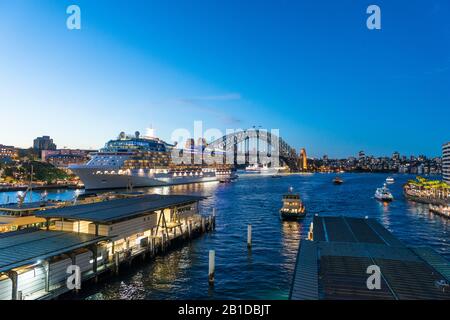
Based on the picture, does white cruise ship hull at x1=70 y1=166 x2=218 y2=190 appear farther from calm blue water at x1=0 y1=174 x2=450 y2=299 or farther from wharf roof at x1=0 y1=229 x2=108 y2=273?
wharf roof at x1=0 y1=229 x2=108 y2=273

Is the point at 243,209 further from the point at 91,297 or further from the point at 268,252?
the point at 91,297

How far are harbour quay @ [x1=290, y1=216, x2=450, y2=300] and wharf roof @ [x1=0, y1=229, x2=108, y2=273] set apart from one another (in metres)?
11.2

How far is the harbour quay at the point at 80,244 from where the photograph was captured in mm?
15383

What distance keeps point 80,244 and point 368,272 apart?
14.1m

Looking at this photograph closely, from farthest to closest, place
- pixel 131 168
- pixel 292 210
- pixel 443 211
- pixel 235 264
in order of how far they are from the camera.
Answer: pixel 131 168
pixel 443 211
pixel 292 210
pixel 235 264

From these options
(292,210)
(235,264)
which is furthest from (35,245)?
(292,210)

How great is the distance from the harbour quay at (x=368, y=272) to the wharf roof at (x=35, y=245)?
1124 cm

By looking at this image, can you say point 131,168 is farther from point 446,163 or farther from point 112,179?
point 446,163

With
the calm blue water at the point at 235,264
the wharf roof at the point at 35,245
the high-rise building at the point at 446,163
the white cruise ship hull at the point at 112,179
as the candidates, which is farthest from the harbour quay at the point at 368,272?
the high-rise building at the point at 446,163

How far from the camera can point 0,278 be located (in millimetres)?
14523

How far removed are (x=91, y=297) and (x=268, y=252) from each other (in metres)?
14.7

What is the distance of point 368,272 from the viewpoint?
558 inches
